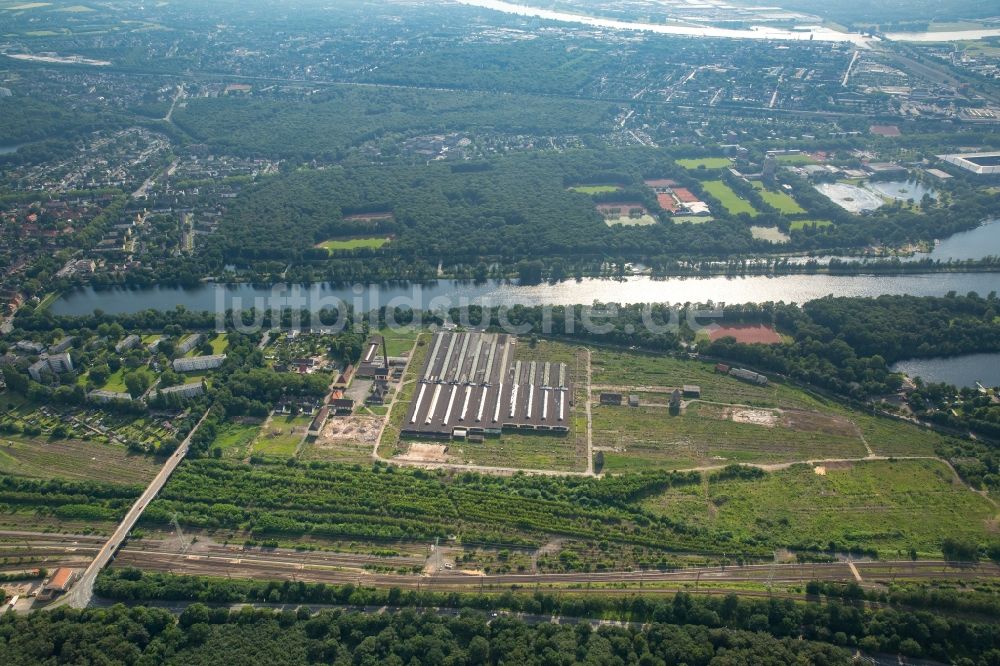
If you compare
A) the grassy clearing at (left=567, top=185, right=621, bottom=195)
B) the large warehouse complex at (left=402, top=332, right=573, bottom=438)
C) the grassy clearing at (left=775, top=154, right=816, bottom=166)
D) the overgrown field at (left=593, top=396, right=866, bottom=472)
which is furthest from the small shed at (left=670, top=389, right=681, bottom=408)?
the grassy clearing at (left=775, top=154, right=816, bottom=166)

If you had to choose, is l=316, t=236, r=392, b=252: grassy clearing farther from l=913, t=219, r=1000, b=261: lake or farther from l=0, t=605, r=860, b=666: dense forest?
l=913, t=219, r=1000, b=261: lake

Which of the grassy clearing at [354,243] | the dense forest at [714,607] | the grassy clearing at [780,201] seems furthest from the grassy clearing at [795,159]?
the dense forest at [714,607]

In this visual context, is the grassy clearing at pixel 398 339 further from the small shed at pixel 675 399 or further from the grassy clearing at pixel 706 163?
the grassy clearing at pixel 706 163

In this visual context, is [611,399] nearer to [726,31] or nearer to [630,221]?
[630,221]

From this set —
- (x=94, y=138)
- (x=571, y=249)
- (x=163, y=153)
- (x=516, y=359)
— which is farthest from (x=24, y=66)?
(x=516, y=359)

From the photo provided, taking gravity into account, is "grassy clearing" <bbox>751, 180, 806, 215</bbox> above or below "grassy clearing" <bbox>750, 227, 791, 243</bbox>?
above

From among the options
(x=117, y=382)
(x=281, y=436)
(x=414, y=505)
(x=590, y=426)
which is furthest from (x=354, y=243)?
(x=414, y=505)
